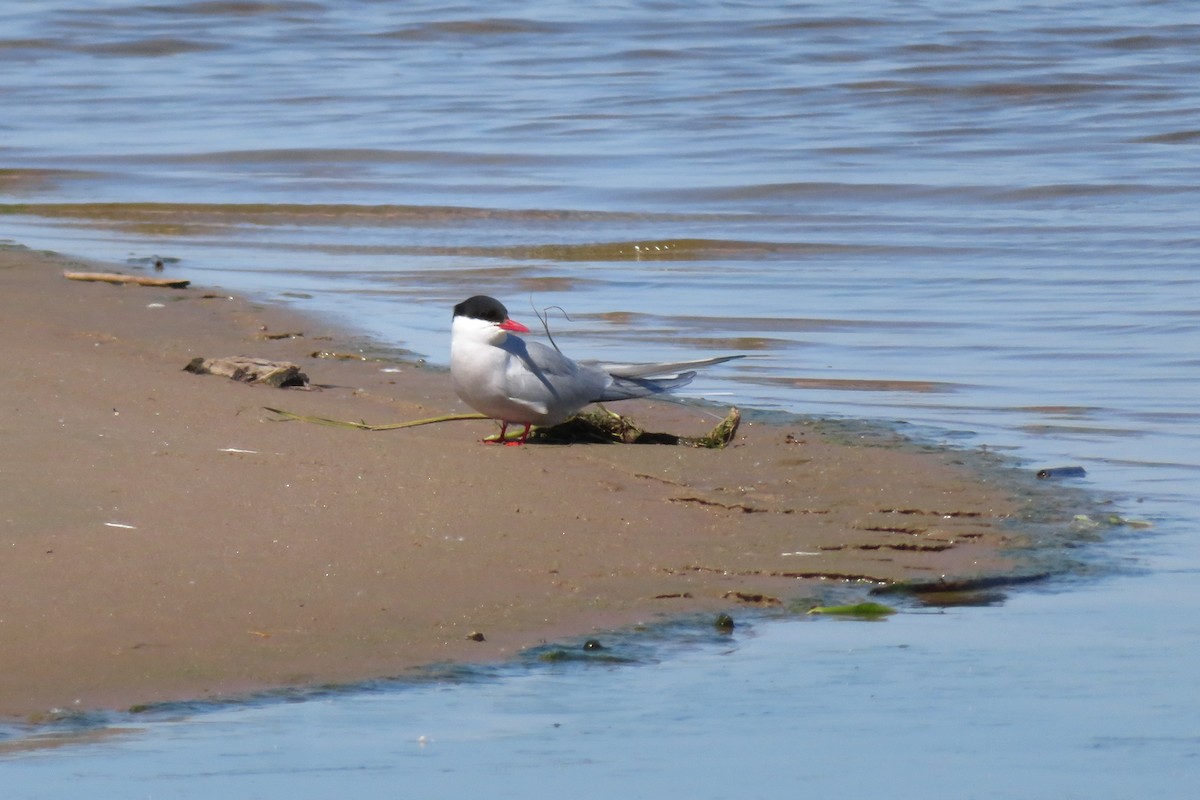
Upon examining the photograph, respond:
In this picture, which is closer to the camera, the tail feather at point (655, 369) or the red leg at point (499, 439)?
the red leg at point (499, 439)

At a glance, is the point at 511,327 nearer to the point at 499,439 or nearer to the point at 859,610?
the point at 499,439

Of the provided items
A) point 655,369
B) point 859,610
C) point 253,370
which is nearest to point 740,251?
point 655,369

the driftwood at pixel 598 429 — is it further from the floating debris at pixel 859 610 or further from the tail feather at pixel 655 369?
the floating debris at pixel 859 610

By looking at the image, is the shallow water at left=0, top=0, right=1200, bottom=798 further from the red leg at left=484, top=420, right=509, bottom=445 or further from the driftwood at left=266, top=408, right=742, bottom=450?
the red leg at left=484, top=420, right=509, bottom=445

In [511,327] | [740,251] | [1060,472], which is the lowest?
[740,251]

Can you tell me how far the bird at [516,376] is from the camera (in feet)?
18.3

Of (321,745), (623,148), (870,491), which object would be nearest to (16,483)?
(321,745)

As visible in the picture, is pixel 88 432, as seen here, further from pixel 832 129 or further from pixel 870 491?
pixel 832 129

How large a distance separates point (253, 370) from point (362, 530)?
1.99 m

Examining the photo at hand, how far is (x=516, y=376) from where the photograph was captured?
559cm

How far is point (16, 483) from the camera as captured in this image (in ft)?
14.4

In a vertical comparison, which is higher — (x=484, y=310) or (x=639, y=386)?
(x=484, y=310)

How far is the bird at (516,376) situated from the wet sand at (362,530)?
5.8 inches

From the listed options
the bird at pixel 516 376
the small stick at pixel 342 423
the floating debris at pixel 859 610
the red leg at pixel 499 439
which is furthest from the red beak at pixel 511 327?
the floating debris at pixel 859 610
